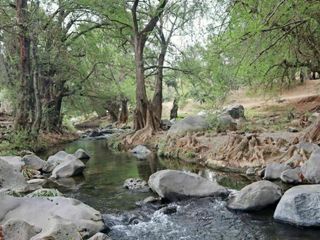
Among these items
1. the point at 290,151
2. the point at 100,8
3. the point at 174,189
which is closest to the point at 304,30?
the point at 290,151

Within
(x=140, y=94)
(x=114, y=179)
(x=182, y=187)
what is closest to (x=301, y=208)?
(x=182, y=187)

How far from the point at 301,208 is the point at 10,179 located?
234 inches

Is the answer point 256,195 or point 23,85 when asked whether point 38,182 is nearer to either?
point 256,195

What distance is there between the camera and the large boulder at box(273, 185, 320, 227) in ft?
22.5

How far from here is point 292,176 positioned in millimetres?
9891

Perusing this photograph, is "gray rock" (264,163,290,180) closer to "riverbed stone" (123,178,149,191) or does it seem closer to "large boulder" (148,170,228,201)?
"large boulder" (148,170,228,201)

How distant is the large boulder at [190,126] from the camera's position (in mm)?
17375

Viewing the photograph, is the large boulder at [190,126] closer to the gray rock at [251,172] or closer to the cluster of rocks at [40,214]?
the gray rock at [251,172]

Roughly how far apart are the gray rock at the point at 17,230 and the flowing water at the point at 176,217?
1.80 metres

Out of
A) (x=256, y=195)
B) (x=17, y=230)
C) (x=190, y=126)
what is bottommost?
(x=256, y=195)

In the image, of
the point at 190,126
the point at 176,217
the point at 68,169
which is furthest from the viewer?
the point at 190,126

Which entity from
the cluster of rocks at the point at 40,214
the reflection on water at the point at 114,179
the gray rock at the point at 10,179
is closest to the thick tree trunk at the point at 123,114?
the reflection on water at the point at 114,179

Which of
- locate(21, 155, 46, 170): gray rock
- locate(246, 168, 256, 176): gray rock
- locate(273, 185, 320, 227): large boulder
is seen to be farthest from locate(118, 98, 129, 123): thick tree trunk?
locate(273, 185, 320, 227): large boulder

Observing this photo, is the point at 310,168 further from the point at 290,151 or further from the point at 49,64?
the point at 49,64
